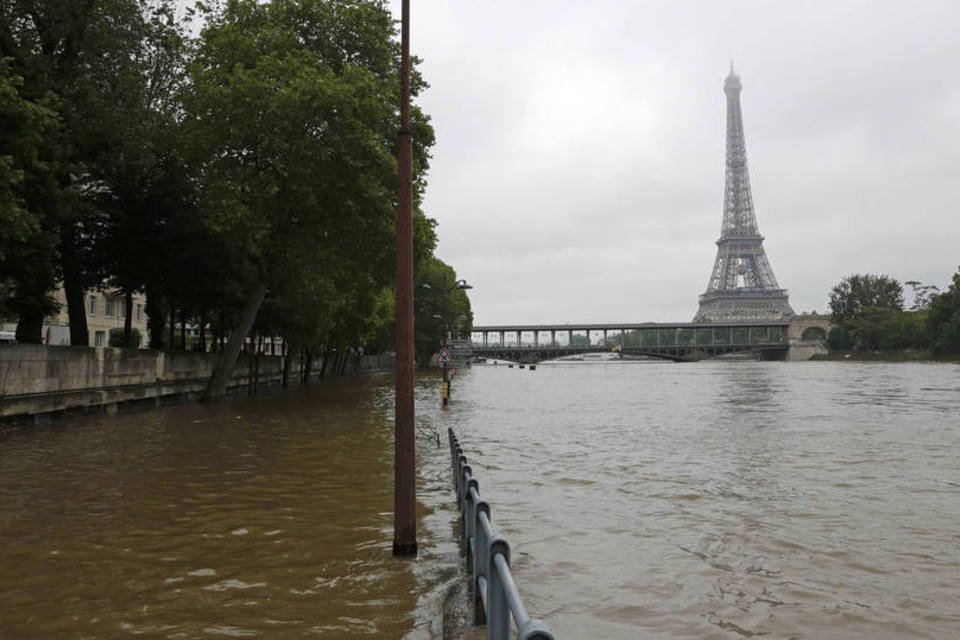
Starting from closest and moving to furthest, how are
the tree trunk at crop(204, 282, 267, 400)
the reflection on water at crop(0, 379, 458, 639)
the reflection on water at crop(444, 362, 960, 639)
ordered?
the reflection on water at crop(0, 379, 458, 639)
the reflection on water at crop(444, 362, 960, 639)
the tree trunk at crop(204, 282, 267, 400)

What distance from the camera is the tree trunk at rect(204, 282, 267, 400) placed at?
34.1 m

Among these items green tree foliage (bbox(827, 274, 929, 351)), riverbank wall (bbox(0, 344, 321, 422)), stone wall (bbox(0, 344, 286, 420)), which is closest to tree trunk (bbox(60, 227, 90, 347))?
stone wall (bbox(0, 344, 286, 420))

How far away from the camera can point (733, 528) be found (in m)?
10.2

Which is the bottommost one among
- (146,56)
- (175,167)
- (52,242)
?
(52,242)

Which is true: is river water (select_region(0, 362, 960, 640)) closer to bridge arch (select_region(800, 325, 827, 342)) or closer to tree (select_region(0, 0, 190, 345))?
tree (select_region(0, 0, 190, 345))

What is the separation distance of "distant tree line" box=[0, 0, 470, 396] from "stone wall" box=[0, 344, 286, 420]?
252cm

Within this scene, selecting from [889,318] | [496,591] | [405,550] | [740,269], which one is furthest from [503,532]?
[740,269]

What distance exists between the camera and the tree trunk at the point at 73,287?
2993 centimetres

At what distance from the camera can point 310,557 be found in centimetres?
829

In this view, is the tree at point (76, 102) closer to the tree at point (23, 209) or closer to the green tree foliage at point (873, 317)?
the tree at point (23, 209)

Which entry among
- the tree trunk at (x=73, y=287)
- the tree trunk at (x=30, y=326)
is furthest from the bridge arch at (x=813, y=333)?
the tree trunk at (x=30, y=326)

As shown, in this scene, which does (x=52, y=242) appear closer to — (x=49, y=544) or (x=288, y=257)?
(x=288, y=257)

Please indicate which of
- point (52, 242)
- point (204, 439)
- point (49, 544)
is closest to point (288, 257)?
point (52, 242)

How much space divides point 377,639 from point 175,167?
30790 millimetres
